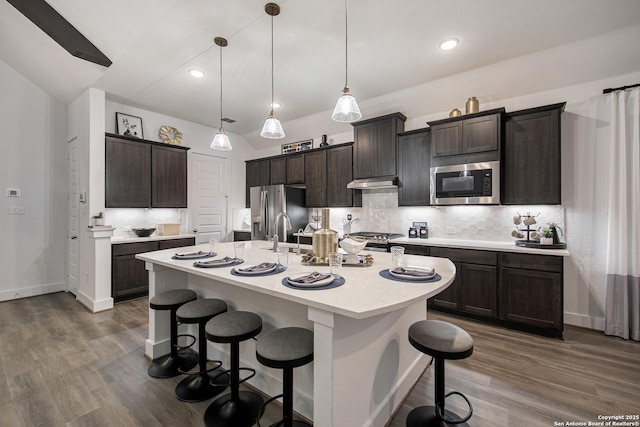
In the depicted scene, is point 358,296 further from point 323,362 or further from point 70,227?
point 70,227

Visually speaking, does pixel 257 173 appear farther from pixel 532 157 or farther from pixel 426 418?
pixel 426 418

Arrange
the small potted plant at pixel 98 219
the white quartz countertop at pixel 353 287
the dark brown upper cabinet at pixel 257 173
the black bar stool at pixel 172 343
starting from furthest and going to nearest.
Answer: the dark brown upper cabinet at pixel 257 173
the small potted plant at pixel 98 219
the black bar stool at pixel 172 343
the white quartz countertop at pixel 353 287

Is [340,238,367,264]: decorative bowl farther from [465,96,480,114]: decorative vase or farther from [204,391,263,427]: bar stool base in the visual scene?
[465,96,480,114]: decorative vase

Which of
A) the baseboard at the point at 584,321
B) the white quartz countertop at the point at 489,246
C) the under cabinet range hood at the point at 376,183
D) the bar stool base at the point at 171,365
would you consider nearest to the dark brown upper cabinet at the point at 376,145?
the under cabinet range hood at the point at 376,183

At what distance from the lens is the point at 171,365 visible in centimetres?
223

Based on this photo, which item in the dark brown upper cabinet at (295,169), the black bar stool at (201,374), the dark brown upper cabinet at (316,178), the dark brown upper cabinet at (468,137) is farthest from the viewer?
the dark brown upper cabinet at (295,169)

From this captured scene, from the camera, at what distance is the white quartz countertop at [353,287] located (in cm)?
116

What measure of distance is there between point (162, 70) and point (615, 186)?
17.3ft

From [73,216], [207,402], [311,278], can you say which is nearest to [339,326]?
[311,278]

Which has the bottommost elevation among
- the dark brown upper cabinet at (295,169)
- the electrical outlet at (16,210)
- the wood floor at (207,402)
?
the wood floor at (207,402)

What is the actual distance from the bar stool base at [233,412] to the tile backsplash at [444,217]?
124 inches

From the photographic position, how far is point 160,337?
2408mm

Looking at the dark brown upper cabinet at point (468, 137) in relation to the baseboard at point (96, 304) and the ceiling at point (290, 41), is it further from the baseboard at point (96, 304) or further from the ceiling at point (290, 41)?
the baseboard at point (96, 304)

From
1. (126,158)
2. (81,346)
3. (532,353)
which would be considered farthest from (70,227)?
(532,353)
